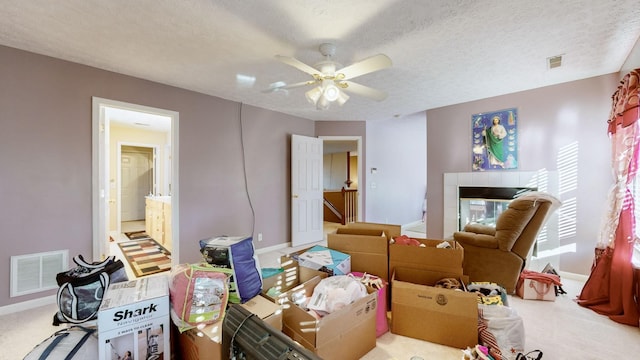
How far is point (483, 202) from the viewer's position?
12.5 ft

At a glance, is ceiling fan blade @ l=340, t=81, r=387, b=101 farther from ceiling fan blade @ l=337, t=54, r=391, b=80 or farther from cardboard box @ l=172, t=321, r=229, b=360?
cardboard box @ l=172, t=321, r=229, b=360

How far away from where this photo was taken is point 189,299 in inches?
56.1

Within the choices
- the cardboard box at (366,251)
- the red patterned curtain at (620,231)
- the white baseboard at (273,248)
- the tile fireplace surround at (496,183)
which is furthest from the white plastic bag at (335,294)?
the tile fireplace surround at (496,183)

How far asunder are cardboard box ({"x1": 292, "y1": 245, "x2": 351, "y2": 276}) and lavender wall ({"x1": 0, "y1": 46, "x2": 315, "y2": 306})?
Answer: 6.03ft

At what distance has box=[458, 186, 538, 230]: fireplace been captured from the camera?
3578mm

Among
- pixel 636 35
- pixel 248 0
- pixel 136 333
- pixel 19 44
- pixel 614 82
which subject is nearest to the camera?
pixel 136 333

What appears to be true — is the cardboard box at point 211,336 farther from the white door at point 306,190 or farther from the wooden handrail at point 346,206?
the wooden handrail at point 346,206

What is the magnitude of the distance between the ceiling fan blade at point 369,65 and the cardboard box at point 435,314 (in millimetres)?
1659

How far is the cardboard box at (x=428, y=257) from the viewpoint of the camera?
6.84 ft

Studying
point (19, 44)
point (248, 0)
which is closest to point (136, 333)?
point (248, 0)

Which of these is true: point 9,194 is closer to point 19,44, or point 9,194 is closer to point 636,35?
point 19,44

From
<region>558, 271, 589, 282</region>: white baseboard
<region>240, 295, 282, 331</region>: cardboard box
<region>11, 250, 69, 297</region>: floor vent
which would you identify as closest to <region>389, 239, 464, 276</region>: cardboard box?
<region>240, 295, 282, 331</region>: cardboard box

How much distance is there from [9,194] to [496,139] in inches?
223

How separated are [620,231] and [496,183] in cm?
147
